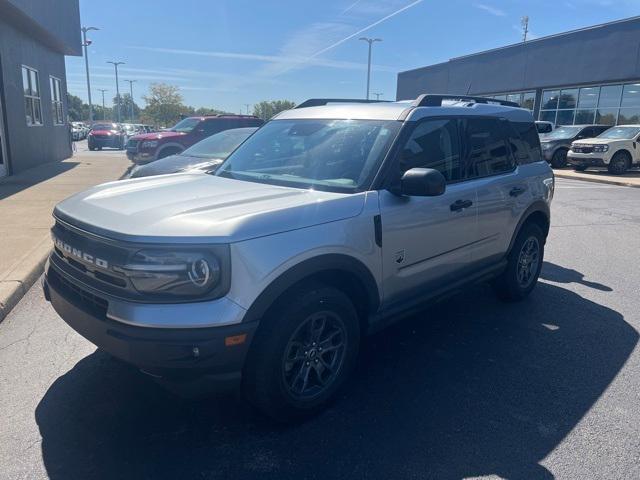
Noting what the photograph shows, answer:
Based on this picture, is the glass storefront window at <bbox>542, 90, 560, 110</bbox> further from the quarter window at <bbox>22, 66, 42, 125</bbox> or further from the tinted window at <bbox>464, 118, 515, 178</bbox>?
the tinted window at <bbox>464, 118, 515, 178</bbox>

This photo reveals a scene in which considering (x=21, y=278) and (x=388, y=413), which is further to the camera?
(x=21, y=278)

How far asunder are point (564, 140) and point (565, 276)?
17.7 metres

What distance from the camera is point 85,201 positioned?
3.32 metres

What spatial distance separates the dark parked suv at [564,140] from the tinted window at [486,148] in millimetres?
18564

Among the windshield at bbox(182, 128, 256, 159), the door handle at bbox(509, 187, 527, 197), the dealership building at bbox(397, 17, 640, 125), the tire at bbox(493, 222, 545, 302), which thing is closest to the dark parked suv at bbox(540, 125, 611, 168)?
the dealership building at bbox(397, 17, 640, 125)

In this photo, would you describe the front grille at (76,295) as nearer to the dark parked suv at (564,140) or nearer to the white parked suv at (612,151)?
the white parked suv at (612,151)

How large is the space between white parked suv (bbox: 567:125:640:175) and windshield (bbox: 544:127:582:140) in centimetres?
194

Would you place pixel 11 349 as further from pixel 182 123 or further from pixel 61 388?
pixel 182 123

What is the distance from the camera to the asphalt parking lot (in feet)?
8.95

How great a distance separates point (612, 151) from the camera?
1862 cm

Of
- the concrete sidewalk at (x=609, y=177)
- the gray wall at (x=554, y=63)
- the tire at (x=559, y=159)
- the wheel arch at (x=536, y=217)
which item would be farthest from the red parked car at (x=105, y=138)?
the wheel arch at (x=536, y=217)

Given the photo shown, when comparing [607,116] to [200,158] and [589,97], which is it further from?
[200,158]

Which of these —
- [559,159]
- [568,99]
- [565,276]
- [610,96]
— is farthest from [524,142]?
[568,99]

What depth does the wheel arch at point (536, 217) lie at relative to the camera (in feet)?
16.2
